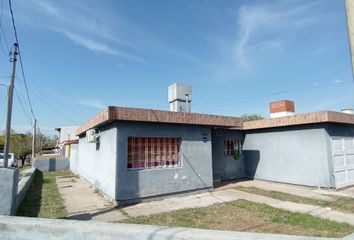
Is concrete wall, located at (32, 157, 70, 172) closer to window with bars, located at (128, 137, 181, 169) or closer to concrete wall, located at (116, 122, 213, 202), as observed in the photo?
window with bars, located at (128, 137, 181, 169)

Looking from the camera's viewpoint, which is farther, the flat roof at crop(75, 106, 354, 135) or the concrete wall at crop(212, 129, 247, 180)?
the concrete wall at crop(212, 129, 247, 180)

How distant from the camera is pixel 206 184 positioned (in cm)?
980

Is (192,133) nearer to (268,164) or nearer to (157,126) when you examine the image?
(157,126)

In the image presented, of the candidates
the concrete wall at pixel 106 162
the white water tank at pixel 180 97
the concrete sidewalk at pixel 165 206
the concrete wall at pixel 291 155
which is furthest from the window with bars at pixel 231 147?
the concrete wall at pixel 106 162

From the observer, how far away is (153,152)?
8.73 metres

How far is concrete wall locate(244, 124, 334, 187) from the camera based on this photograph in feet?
32.8

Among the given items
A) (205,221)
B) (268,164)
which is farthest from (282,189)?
(205,221)

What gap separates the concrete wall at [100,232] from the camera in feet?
9.46

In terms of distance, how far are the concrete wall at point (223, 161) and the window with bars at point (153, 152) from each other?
3.68m

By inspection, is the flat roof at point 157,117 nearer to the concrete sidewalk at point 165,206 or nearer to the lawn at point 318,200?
the concrete sidewalk at point 165,206

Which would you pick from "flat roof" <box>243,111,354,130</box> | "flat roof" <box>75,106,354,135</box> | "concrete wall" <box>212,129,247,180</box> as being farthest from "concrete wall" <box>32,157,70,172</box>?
"flat roof" <box>243,111,354,130</box>

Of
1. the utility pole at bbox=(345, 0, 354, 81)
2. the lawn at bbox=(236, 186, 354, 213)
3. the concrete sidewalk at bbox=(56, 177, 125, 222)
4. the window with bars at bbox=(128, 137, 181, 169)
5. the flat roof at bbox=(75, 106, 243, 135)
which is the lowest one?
the lawn at bbox=(236, 186, 354, 213)

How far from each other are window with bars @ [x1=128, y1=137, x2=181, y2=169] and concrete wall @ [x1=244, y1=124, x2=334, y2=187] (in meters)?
5.26

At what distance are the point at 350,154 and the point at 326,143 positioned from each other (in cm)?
218
